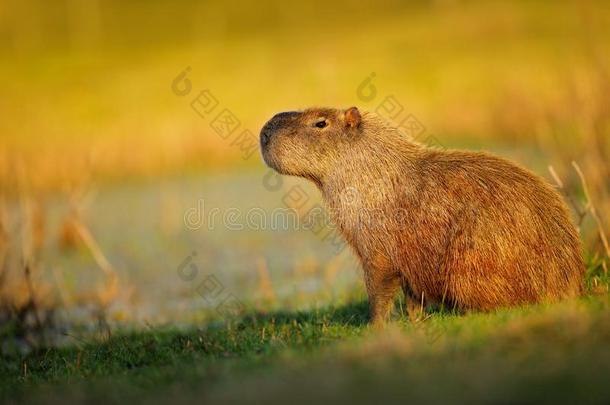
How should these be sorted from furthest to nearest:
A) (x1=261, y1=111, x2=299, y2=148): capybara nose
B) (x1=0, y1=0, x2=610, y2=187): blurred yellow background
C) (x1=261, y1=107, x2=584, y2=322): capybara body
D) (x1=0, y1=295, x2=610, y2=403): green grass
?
(x1=0, y1=0, x2=610, y2=187): blurred yellow background → (x1=261, y1=111, x2=299, y2=148): capybara nose → (x1=261, y1=107, x2=584, y2=322): capybara body → (x1=0, y1=295, x2=610, y2=403): green grass

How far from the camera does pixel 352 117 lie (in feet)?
24.1

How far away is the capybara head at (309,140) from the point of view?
24.1 feet

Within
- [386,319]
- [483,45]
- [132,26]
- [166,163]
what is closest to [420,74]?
[483,45]

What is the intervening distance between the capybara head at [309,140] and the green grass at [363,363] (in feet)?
4.12

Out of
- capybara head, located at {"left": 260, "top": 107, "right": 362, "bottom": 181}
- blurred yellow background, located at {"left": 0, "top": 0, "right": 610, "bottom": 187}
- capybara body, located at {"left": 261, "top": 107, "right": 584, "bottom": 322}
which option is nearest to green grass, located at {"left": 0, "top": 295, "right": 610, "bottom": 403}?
capybara body, located at {"left": 261, "top": 107, "right": 584, "bottom": 322}

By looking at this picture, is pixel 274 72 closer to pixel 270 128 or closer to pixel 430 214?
pixel 270 128

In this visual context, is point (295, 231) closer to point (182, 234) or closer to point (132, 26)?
point (182, 234)

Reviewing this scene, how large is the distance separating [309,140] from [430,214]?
1300 mm

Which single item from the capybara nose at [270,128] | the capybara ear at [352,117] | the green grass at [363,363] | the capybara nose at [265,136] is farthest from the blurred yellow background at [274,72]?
the green grass at [363,363]

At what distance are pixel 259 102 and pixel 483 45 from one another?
29.2ft

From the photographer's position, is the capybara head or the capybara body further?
the capybara head

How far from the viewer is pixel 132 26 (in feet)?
149

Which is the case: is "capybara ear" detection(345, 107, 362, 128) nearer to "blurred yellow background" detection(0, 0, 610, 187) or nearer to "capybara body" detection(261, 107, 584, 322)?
"capybara body" detection(261, 107, 584, 322)

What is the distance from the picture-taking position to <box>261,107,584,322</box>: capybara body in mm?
6309
